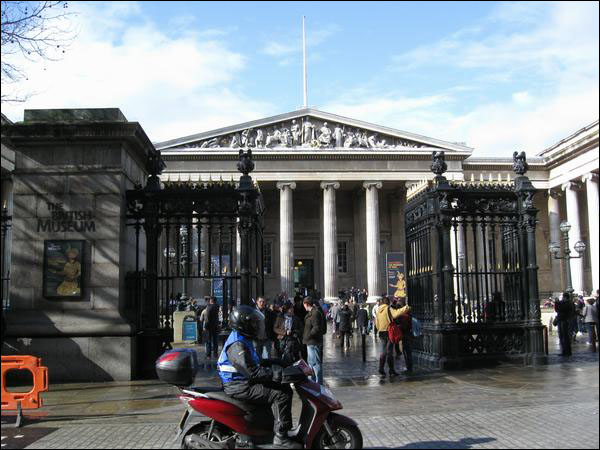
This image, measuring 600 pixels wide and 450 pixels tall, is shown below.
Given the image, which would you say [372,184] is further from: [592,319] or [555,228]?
[592,319]

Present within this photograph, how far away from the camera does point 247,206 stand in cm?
1262

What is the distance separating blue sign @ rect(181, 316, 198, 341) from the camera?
22688 mm

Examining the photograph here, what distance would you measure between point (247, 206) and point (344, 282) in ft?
149

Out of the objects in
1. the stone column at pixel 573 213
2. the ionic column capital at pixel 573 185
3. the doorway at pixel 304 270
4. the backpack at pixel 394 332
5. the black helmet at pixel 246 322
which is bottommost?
the backpack at pixel 394 332

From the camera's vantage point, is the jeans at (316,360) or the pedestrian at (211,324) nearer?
the jeans at (316,360)

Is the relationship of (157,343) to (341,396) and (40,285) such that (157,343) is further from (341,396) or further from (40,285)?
(341,396)

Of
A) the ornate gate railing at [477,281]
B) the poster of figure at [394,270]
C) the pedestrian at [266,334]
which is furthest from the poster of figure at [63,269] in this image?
the poster of figure at [394,270]

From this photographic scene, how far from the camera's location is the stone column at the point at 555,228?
56.6m

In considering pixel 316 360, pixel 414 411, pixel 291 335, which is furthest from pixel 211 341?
pixel 414 411

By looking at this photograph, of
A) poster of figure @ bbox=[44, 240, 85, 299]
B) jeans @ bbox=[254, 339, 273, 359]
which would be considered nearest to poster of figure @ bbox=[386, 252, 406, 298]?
jeans @ bbox=[254, 339, 273, 359]

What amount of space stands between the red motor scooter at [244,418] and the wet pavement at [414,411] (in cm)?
89

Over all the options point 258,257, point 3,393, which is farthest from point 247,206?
point 3,393

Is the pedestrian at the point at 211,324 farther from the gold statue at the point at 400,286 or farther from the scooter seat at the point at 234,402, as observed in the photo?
the scooter seat at the point at 234,402

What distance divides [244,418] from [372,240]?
149 ft
